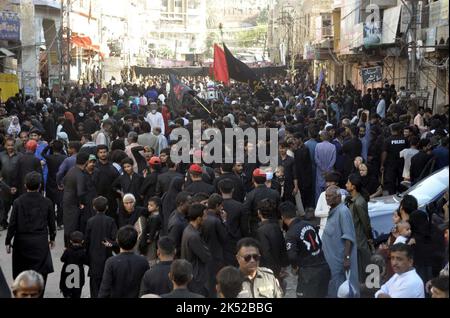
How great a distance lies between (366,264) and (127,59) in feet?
217

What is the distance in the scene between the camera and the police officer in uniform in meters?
6.39

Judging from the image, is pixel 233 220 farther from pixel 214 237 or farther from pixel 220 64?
pixel 220 64

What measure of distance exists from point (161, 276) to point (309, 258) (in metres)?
1.63

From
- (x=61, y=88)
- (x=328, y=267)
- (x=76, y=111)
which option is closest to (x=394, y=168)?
(x=328, y=267)

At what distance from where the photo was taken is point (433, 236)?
27.3 ft

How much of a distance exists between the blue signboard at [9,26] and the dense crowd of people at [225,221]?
1417 cm

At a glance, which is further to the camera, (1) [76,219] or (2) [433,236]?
(1) [76,219]

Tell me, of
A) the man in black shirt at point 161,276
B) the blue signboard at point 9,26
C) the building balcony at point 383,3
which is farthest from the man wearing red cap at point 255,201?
the building balcony at point 383,3

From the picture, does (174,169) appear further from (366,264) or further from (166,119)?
(166,119)

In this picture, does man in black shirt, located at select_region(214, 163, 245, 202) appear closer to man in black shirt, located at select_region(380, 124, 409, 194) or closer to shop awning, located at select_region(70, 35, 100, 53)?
man in black shirt, located at select_region(380, 124, 409, 194)

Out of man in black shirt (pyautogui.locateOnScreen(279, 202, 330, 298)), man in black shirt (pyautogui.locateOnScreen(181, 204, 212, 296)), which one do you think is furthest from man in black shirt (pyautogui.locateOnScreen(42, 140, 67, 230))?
man in black shirt (pyautogui.locateOnScreen(279, 202, 330, 298))
